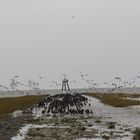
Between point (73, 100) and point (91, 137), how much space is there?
4751 cm

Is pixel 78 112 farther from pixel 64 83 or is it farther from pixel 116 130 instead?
pixel 64 83

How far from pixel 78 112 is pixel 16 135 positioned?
27815mm

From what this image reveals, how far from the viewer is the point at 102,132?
34969 mm

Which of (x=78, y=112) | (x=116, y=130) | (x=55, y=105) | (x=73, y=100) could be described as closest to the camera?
(x=116, y=130)

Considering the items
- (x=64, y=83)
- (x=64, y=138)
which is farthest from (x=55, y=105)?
(x=64, y=83)

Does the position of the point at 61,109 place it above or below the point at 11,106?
below

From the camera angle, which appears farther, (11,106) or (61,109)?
(11,106)

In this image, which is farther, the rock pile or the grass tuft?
the rock pile

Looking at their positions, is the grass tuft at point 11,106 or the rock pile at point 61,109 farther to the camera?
the rock pile at point 61,109

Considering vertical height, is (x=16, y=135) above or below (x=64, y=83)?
below

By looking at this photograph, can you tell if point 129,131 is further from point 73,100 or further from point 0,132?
point 73,100

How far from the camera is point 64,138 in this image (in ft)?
103

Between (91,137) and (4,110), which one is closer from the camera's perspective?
(91,137)

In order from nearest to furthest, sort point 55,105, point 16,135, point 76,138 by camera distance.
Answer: point 76,138
point 16,135
point 55,105
